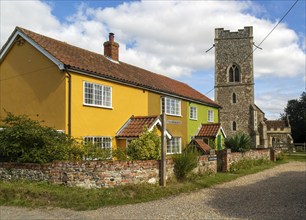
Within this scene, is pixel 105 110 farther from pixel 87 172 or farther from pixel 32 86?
pixel 87 172

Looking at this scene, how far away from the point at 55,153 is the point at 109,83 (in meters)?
5.97

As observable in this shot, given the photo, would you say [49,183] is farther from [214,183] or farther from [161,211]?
[214,183]

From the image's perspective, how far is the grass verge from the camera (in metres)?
10.4

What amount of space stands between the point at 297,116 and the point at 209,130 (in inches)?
2360

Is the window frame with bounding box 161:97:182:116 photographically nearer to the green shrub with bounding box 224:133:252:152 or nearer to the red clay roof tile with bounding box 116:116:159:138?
the red clay roof tile with bounding box 116:116:159:138

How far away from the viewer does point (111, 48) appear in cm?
2306

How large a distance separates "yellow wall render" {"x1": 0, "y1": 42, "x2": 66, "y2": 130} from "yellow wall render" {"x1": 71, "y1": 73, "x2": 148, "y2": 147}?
65 centimetres

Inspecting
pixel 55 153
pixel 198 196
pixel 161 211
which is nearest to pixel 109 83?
pixel 55 153

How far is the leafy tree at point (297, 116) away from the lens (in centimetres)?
6875

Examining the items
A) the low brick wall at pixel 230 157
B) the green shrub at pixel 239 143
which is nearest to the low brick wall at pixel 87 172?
the low brick wall at pixel 230 157

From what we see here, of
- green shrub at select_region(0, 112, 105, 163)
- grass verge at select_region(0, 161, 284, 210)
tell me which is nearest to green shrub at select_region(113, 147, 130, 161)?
green shrub at select_region(0, 112, 105, 163)

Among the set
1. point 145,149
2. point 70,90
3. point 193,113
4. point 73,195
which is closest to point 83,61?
point 70,90

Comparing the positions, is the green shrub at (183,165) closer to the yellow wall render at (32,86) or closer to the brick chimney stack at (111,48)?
the yellow wall render at (32,86)

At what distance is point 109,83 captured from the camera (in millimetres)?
18078
